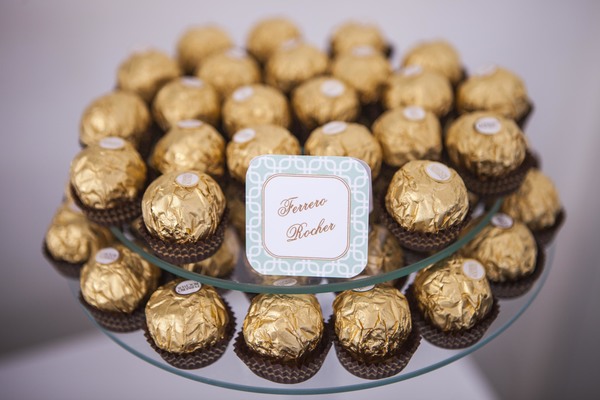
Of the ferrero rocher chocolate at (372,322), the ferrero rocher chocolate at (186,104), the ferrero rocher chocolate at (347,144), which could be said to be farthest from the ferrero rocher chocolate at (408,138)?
the ferrero rocher chocolate at (186,104)

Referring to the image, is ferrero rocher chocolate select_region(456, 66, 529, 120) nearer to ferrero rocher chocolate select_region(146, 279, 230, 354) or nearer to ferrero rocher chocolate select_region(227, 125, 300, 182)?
ferrero rocher chocolate select_region(227, 125, 300, 182)

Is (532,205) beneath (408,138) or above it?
beneath

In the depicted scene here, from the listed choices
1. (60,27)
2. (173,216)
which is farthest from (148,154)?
(60,27)

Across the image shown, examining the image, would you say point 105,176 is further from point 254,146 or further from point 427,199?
point 427,199

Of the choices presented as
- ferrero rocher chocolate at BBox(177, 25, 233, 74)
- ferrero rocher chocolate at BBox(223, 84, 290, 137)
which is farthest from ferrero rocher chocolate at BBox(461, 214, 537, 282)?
ferrero rocher chocolate at BBox(177, 25, 233, 74)

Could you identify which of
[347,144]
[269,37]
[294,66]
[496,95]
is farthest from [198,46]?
[496,95]

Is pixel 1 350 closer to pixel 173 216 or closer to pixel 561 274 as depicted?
pixel 173 216
